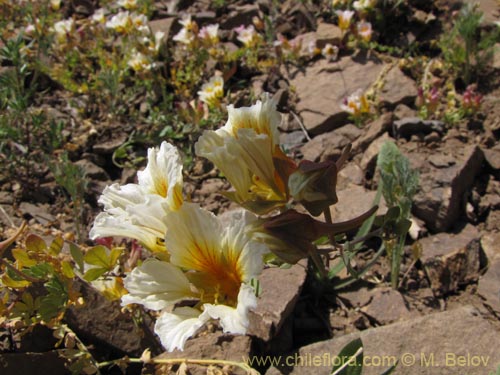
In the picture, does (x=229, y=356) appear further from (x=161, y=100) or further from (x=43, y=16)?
(x=43, y=16)

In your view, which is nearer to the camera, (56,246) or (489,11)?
(56,246)

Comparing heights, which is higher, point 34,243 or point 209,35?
point 209,35

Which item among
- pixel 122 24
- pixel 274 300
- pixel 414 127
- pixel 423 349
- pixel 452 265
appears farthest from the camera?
pixel 122 24

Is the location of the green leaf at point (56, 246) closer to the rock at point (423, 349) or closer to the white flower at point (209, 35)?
the rock at point (423, 349)

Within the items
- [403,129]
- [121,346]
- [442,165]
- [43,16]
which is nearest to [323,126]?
[403,129]

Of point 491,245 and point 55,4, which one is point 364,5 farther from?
point 55,4

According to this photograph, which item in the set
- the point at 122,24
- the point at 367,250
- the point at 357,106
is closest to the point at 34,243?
the point at 367,250

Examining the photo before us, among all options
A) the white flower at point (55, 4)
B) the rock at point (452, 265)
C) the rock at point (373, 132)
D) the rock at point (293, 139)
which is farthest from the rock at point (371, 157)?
the white flower at point (55, 4)
